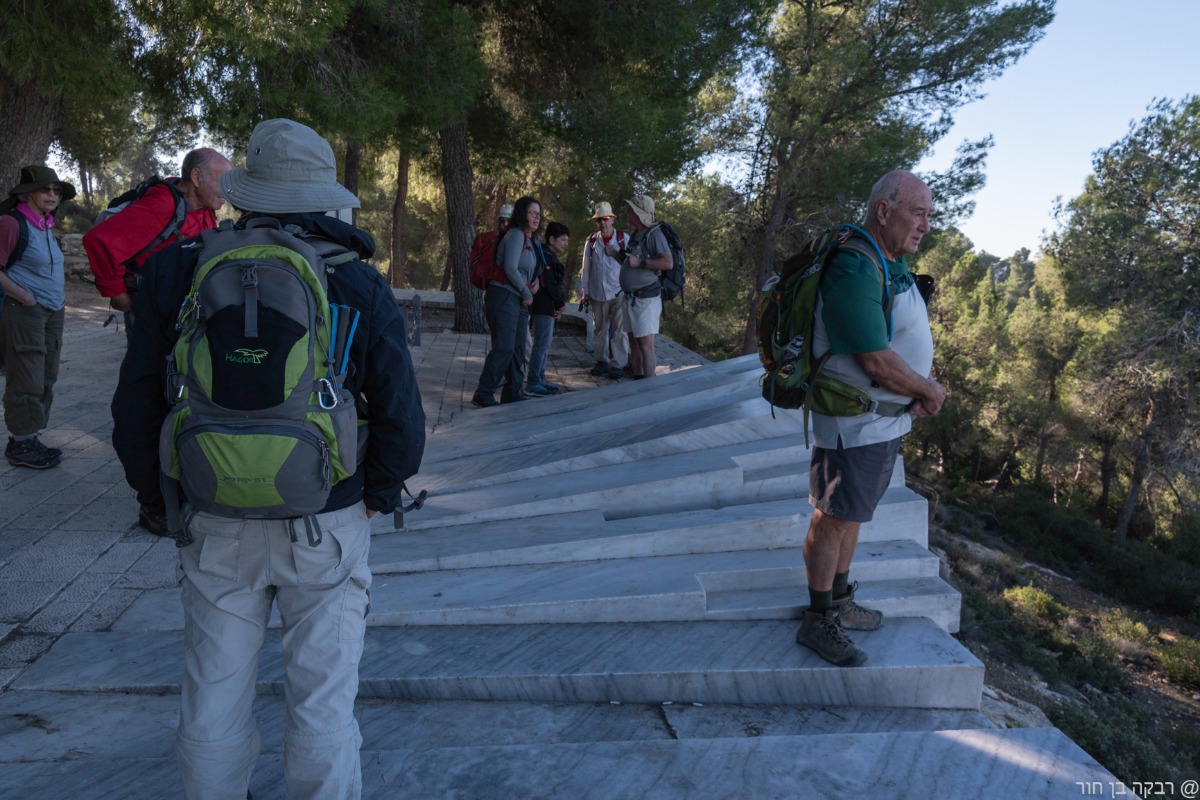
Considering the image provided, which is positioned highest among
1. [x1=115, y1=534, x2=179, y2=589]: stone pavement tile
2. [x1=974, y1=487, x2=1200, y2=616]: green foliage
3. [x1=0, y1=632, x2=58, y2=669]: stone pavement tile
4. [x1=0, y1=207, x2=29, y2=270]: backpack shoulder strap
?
[x1=0, y1=207, x2=29, y2=270]: backpack shoulder strap

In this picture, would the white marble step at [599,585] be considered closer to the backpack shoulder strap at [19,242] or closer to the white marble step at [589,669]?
the white marble step at [589,669]

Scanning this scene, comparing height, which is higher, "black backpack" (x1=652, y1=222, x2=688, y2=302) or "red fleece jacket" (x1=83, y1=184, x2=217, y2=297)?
"black backpack" (x1=652, y1=222, x2=688, y2=302)

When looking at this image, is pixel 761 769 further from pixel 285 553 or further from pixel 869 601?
pixel 285 553

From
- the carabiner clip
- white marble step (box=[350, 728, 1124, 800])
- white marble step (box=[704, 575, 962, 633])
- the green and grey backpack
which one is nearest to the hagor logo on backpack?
the green and grey backpack

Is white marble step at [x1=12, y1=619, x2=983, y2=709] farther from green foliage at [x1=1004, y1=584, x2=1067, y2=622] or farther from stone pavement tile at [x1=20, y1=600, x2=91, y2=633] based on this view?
green foliage at [x1=1004, y1=584, x2=1067, y2=622]

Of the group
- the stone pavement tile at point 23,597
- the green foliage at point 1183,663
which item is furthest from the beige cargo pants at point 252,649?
the green foliage at point 1183,663

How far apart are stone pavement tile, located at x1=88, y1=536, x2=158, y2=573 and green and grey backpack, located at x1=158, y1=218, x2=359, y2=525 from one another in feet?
7.44

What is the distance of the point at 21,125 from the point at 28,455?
553 centimetres

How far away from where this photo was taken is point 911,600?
345 cm

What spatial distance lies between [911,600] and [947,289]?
35.9 m

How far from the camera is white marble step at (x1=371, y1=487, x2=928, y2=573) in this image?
367 cm

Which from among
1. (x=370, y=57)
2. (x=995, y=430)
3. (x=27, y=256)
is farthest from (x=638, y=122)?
(x=995, y=430)

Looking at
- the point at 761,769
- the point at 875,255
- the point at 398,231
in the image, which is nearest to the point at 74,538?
the point at 761,769

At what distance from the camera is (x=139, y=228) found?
148 inches
